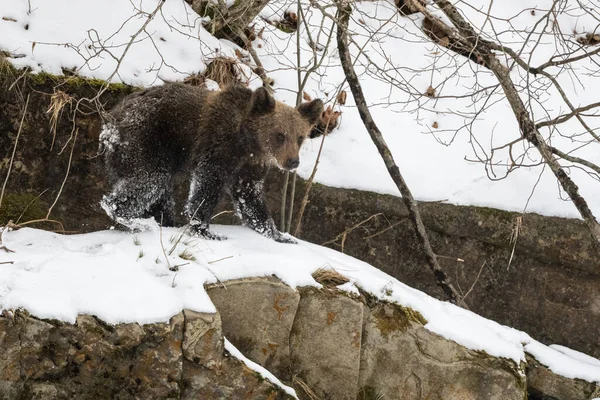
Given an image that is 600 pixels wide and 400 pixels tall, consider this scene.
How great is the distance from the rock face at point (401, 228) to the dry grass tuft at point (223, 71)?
1.09 metres

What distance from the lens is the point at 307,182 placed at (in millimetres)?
7516

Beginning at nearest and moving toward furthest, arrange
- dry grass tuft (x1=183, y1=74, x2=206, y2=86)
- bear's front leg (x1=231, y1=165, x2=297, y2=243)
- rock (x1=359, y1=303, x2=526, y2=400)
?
rock (x1=359, y1=303, x2=526, y2=400) → bear's front leg (x1=231, y1=165, x2=297, y2=243) → dry grass tuft (x1=183, y1=74, x2=206, y2=86)

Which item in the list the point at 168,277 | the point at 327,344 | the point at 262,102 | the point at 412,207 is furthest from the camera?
the point at 412,207

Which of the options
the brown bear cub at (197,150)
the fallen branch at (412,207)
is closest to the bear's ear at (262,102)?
the brown bear cub at (197,150)

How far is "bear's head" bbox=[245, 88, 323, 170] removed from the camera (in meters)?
6.39

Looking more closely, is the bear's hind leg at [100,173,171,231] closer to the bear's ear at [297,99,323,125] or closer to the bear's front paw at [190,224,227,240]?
the bear's front paw at [190,224,227,240]

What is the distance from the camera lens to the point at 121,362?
427 centimetres

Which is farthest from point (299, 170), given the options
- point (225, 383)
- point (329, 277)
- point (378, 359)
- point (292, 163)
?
point (225, 383)

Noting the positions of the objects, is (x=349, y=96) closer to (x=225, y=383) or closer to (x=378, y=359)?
(x=378, y=359)

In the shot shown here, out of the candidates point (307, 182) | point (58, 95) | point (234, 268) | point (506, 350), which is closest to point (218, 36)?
point (307, 182)

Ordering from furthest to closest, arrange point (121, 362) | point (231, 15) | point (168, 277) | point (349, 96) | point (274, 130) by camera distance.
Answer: point (349, 96)
point (231, 15)
point (274, 130)
point (168, 277)
point (121, 362)

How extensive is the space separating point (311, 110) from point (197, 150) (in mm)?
1229

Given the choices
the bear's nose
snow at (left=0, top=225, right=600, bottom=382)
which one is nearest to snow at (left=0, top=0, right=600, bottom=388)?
snow at (left=0, top=225, right=600, bottom=382)

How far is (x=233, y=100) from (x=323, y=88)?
2.64 meters
